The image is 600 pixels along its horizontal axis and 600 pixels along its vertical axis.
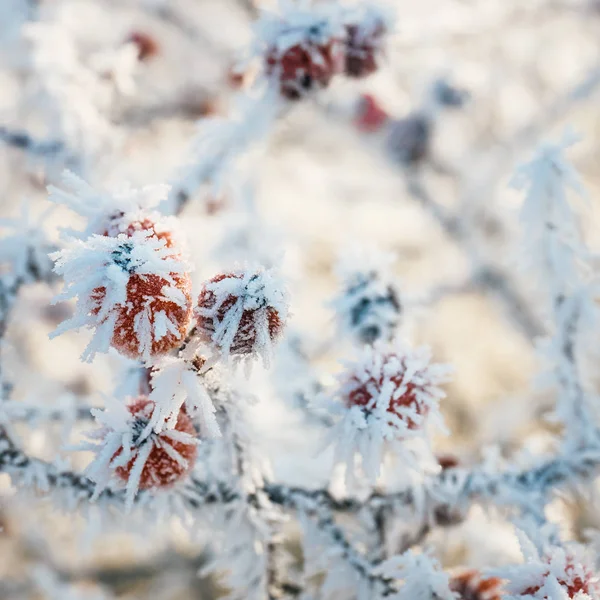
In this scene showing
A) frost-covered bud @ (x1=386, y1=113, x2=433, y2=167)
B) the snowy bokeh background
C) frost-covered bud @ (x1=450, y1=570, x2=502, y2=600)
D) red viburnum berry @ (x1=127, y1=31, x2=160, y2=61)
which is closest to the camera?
frost-covered bud @ (x1=450, y1=570, x2=502, y2=600)

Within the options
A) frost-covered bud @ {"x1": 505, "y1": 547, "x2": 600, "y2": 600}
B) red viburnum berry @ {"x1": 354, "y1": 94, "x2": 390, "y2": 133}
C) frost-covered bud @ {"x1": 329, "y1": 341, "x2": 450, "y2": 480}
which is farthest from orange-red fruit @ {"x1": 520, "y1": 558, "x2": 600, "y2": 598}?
red viburnum berry @ {"x1": 354, "y1": 94, "x2": 390, "y2": 133}

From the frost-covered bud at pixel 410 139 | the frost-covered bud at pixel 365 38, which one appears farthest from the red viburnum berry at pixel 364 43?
the frost-covered bud at pixel 410 139

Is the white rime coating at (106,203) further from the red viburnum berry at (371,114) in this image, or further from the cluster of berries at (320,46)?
the red viburnum berry at (371,114)

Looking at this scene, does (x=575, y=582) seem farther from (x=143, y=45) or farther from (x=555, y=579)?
(x=143, y=45)

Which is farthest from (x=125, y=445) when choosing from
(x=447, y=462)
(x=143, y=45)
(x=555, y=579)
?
(x=143, y=45)

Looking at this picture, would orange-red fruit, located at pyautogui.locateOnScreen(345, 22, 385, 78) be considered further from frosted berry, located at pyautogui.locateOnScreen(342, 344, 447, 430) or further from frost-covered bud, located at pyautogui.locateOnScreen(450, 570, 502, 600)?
frost-covered bud, located at pyautogui.locateOnScreen(450, 570, 502, 600)
